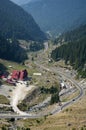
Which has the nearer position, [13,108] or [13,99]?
[13,108]

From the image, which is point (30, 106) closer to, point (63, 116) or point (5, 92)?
point (5, 92)

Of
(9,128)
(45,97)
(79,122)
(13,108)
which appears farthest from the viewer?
(45,97)

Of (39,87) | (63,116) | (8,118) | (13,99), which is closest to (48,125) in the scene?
(63,116)

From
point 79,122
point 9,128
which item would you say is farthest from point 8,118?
point 79,122

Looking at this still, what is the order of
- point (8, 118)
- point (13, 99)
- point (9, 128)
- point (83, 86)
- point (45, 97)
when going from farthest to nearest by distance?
point (83, 86) → point (45, 97) → point (13, 99) → point (8, 118) → point (9, 128)

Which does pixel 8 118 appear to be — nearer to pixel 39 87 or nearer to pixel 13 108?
pixel 13 108

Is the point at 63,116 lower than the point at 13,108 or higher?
higher

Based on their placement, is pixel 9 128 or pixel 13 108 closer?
pixel 9 128

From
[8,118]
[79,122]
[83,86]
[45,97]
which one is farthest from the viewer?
[83,86]

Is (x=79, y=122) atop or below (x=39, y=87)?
atop
